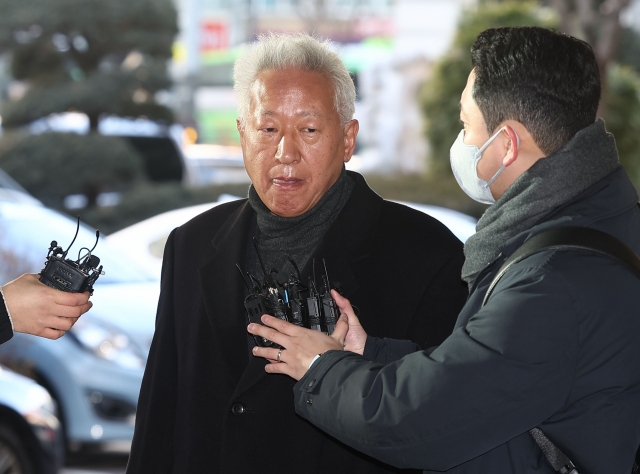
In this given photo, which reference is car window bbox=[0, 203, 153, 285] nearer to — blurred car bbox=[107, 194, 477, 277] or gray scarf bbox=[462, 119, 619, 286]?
blurred car bbox=[107, 194, 477, 277]

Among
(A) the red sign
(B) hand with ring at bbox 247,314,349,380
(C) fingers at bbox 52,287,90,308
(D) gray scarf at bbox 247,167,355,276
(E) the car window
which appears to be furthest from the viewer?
(A) the red sign

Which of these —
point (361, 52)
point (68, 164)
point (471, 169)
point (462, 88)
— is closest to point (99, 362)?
point (68, 164)

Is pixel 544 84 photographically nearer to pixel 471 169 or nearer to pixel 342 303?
pixel 471 169

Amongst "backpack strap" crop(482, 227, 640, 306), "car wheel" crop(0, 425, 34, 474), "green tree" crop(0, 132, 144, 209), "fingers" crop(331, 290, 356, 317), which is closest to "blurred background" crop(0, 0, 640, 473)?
"green tree" crop(0, 132, 144, 209)

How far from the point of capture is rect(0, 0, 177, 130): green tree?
244 inches

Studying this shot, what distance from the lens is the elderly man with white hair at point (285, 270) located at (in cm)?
200

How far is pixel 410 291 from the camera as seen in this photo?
2068mm

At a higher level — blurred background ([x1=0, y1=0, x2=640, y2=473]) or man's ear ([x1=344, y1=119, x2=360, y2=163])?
blurred background ([x1=0, y1=0, x2=640, y2=473])

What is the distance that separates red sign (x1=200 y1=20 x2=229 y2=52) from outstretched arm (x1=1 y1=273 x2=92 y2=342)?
4645 millimetres

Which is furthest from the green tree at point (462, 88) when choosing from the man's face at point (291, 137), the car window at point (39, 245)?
the man's face at point (291, 137)

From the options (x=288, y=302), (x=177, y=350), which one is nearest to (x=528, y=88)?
Answer: (x=288, y=302)

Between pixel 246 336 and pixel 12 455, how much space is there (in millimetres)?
2114

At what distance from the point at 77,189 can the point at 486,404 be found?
16.0ft

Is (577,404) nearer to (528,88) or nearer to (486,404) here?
(486,404)
